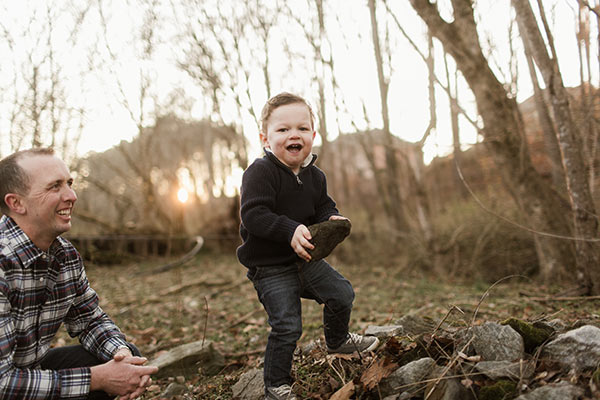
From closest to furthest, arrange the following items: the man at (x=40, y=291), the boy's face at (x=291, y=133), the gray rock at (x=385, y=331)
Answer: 1. the man at (x=40, y=291)
2. the boy's face at (x=291, y=133)
3. the gray rock at (x=385, y=331)

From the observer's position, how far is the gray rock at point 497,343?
2.25 metres

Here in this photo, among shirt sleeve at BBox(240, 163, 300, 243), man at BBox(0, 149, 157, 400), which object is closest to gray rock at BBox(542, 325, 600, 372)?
shirt sleeve at BBox(240, 163, 300, 243)

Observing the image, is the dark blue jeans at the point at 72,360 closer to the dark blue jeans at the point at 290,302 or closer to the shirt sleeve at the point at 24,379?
the shirt sleeve at the point at 24,379

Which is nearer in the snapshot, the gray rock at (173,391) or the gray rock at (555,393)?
the gray rock at (555,393)

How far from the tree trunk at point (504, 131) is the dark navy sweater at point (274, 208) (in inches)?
156

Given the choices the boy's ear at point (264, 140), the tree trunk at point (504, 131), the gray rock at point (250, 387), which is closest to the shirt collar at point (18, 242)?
the boy's ear at point (264, 140)

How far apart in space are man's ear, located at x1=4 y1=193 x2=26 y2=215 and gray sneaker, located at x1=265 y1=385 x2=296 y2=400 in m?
1.59

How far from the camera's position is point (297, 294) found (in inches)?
103

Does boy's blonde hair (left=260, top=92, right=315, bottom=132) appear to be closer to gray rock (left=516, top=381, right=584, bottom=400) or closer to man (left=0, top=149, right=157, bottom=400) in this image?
man (left=0, top=149, right=157, bottom=400)

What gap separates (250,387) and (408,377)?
3.54ft

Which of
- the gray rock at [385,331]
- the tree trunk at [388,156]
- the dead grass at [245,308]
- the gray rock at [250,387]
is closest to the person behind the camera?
the gray rock at [250,387]

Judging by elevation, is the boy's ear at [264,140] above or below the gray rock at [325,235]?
above

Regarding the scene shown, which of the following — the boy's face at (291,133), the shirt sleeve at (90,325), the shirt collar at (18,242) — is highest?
the boy's face at (291,133)

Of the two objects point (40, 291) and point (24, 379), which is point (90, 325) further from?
point (24, 379)
